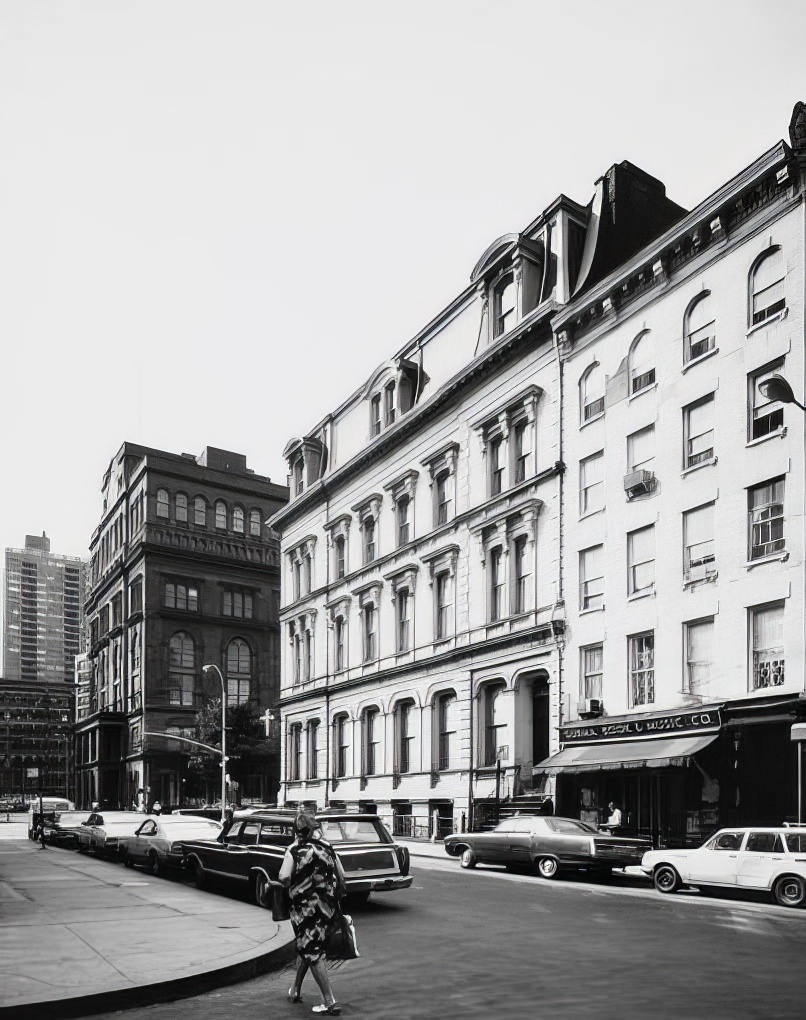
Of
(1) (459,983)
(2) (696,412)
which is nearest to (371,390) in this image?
(2) (696,412)

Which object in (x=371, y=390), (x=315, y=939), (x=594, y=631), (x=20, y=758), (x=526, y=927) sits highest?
(x=371, y=390)

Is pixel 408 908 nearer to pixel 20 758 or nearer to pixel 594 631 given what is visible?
pixel 594 631

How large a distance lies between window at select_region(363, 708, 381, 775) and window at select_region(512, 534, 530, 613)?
1302cm

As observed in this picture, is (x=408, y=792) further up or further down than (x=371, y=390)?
further down

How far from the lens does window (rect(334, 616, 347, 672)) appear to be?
179 feet

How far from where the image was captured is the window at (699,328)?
31750mm

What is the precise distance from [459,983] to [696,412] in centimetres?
2341

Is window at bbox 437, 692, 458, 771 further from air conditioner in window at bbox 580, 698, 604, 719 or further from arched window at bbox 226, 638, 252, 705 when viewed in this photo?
arched window at bbox 226, 638, 252, 705

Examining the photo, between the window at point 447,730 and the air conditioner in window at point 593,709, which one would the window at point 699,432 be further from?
the window at point 447,730

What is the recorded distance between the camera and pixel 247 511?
3920 inches

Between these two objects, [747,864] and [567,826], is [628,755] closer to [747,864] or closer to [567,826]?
[567,826]

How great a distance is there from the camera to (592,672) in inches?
1394

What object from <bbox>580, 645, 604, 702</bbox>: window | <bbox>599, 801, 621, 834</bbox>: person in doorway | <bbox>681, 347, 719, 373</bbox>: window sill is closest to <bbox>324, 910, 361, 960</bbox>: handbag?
<bbox>599, 801, 621, 834</bbox>: person in doorway

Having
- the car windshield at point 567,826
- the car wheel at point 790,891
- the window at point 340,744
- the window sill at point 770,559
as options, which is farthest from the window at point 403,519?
the car wheel at point 790,891
